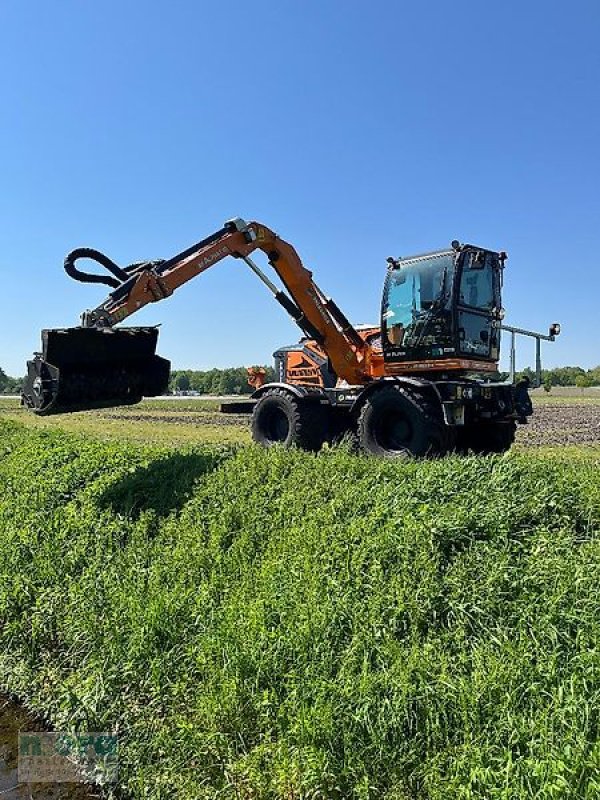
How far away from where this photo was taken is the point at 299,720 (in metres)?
3.65

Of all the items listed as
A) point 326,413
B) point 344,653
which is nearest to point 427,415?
point 326,413

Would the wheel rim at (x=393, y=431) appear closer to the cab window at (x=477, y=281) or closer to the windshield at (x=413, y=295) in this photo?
the windshield at (x=413, y=295)

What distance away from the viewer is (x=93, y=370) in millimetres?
7801

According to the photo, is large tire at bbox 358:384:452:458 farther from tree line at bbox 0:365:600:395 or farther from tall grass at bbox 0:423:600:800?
tree line at bbox 0:365:600:395

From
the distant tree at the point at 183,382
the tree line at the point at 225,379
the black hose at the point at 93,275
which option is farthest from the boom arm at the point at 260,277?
the distant tree at the point at 183,382

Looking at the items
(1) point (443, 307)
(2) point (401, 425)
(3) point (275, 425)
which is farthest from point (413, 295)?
(3) point (275, 425)

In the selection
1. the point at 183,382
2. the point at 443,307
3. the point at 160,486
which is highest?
the point at 183,382

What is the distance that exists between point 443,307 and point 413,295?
1.76ft

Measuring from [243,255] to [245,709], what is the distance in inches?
281

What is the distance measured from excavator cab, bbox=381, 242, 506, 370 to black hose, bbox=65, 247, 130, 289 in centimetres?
365

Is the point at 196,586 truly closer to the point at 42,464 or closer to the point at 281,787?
the point at 281,787

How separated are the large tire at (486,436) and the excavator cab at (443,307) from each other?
84cm

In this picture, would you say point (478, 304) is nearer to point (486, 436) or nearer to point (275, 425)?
point (486, 436)

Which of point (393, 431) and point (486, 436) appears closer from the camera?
point (393, 431)
